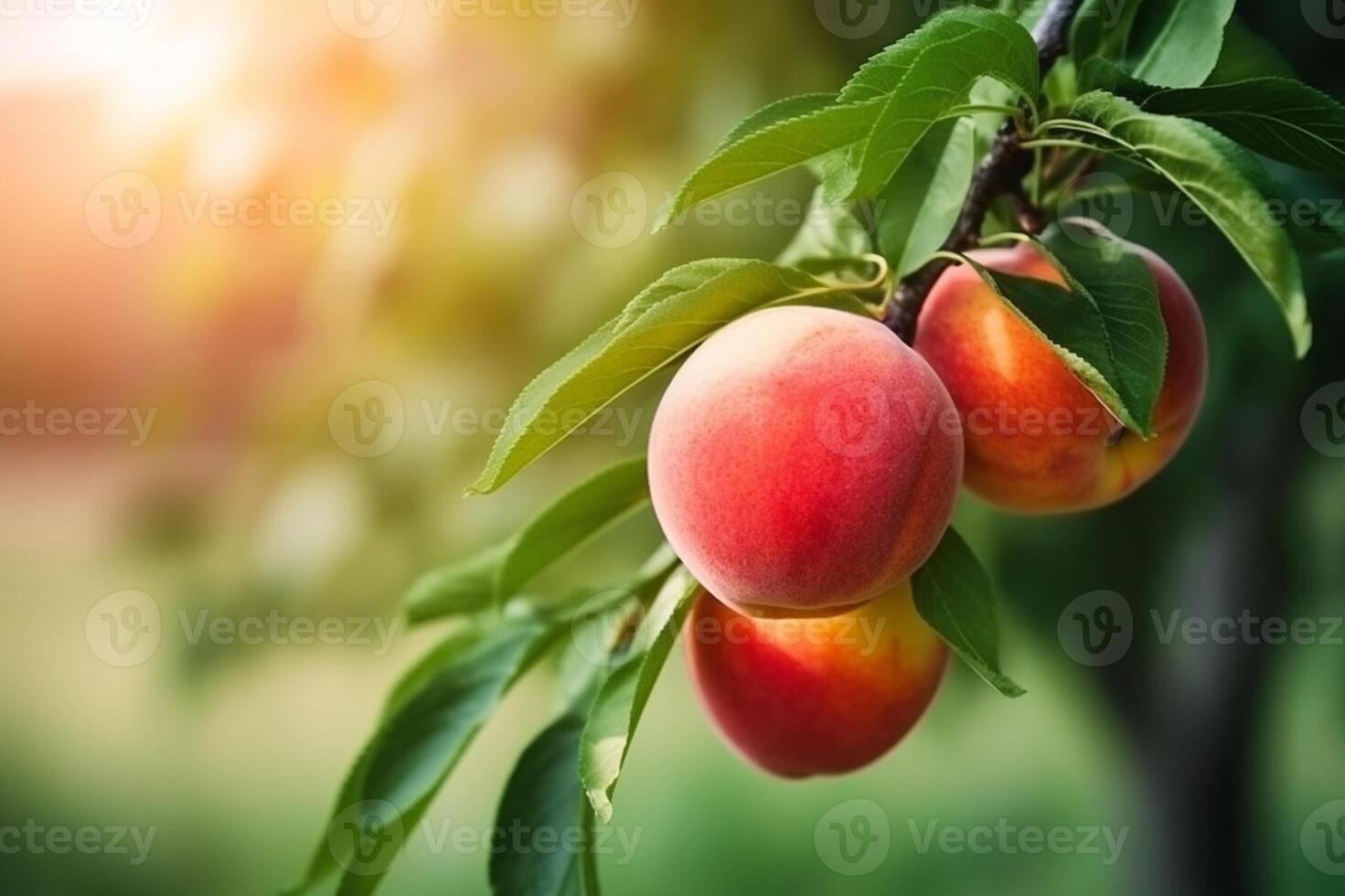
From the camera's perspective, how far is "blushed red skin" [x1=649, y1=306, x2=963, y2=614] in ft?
1.29

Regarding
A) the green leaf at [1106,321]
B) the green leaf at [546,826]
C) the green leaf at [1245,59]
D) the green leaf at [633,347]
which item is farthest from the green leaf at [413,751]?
the green leaf at [1245,59]

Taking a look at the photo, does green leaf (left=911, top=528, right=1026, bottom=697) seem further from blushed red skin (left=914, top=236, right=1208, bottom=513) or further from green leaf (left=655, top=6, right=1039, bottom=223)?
green leaf (left=655, top=6, right=1039, bottom=223)

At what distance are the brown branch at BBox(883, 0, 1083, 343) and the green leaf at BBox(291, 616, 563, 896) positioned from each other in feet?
0.89

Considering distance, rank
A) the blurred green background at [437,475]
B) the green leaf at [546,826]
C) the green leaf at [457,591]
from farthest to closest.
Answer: the blurred green background at [437,475], the green leaf at [457,591], the green leaf at [546,826]

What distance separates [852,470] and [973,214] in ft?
0.54

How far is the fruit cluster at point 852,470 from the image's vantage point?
394 mm

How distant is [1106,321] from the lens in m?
0.40

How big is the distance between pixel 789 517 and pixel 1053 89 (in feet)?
0.84

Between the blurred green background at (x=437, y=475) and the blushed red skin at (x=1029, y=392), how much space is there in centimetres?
46

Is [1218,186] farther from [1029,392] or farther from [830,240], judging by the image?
[830,240]

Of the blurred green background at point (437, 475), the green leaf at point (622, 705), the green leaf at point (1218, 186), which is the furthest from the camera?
the blurred green background at point (437, 475)

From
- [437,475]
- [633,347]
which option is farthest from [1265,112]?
[437,475]

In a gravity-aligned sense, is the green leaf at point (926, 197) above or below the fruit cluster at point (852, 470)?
above

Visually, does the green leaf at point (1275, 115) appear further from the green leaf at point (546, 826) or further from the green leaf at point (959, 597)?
the green leaf at point (546, 826)
